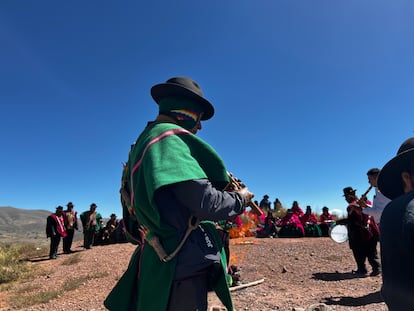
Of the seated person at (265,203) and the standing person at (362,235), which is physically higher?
the seated person at (265,203)

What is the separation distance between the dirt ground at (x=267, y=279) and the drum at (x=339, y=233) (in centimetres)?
78

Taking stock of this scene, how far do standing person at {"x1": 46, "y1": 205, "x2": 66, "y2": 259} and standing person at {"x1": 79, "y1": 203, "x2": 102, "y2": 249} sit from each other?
1731 millimetres

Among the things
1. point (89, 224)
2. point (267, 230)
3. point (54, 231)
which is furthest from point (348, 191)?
point (89, 224)

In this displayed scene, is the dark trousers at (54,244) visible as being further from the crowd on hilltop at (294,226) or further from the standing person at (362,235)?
the standing person at (362,235)

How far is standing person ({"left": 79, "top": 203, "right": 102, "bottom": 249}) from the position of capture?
14.8 m

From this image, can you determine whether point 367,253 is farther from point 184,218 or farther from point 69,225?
point 69,225

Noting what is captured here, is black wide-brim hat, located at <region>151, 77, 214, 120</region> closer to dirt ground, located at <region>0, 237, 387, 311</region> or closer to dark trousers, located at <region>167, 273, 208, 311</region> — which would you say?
dark trousers, located at <region>167, 273, 208, 311</region>

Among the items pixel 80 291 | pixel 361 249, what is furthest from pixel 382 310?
pixel 80 291

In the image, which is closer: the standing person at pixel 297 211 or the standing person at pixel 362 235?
the standing person at pixel 362 235

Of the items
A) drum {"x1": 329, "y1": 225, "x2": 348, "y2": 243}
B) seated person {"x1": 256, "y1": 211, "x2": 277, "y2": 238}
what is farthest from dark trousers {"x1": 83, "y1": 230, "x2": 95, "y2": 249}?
drum {"x1": 329, "y1": 225, "x2": 348, "y2": 243}

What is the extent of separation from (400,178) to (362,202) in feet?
18.2

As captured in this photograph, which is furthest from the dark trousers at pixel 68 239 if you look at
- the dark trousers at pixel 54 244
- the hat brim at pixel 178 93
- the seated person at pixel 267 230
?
the hat brim at pixel 178 93

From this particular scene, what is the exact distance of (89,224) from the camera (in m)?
15.0

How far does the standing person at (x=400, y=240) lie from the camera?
5.89 ft
